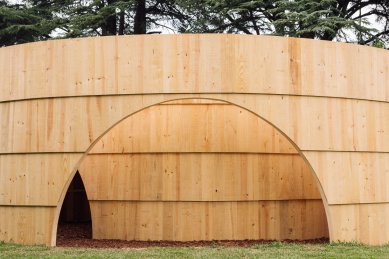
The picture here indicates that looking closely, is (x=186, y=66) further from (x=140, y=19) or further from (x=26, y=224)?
(x=140, y=19)

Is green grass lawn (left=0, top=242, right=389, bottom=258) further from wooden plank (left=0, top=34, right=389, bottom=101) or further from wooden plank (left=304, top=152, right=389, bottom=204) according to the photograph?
wooden plank (left=0, top=34, right=389, bottom=101)

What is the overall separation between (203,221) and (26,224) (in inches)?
124

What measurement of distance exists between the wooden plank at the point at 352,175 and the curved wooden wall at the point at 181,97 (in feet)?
0.05

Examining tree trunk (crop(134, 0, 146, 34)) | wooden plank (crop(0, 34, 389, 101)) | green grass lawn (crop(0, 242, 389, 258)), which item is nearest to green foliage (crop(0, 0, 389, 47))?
tree trunk (crop(134, 0, 146, 34))

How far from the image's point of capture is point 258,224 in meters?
9.84

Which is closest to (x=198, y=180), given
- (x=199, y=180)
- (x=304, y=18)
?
(x=199, y=180)

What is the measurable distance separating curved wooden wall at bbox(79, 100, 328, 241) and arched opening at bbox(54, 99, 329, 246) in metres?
0.02

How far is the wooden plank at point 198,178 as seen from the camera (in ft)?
32.2

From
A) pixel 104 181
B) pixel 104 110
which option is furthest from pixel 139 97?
pixel 104 181

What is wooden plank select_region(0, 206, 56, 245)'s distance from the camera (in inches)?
324

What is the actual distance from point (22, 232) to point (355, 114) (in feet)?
18.7

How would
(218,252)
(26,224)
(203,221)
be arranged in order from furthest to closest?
(203,221)
(26,224)
(218,252)

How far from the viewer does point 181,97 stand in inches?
317

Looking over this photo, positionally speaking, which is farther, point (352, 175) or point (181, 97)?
point (352, 175)
